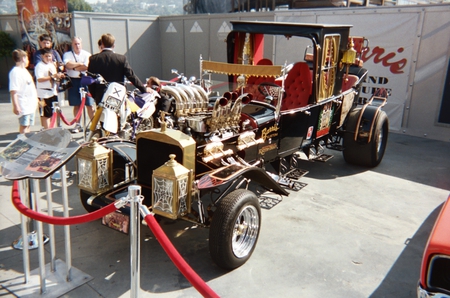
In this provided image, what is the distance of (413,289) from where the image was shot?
3.19m

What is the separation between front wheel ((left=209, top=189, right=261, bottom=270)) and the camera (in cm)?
307

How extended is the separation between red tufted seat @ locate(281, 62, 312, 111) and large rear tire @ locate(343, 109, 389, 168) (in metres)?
1.24

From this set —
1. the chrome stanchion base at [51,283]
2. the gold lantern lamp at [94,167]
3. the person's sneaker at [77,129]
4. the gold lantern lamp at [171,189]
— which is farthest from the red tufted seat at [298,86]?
the person's sneaker at [77,129]

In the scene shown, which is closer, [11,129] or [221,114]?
[221,114]

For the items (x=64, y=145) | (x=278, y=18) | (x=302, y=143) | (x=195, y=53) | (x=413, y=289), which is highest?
(x=278, y=18)

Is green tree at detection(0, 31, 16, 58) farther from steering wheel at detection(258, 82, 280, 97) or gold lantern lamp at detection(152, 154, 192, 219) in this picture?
gold lantern lamp at detection(152, 154, 192, 219)

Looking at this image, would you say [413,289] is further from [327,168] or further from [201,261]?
[327,168]

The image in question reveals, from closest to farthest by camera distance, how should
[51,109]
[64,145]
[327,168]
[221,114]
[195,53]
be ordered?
[64,145] → [221,114] → [327,168] → [51,109] → [195,53]

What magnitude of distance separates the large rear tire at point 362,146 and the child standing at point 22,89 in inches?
189

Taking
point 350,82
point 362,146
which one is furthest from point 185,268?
point 350,82

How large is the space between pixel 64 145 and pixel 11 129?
19.3ft

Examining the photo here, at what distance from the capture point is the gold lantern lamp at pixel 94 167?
11.2 feet

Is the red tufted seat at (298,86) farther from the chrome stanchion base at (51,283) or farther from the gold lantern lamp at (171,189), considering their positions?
the chrome stanchion base at (51,283)

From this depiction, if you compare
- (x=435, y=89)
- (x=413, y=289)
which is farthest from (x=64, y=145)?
(x=435, y=89)
